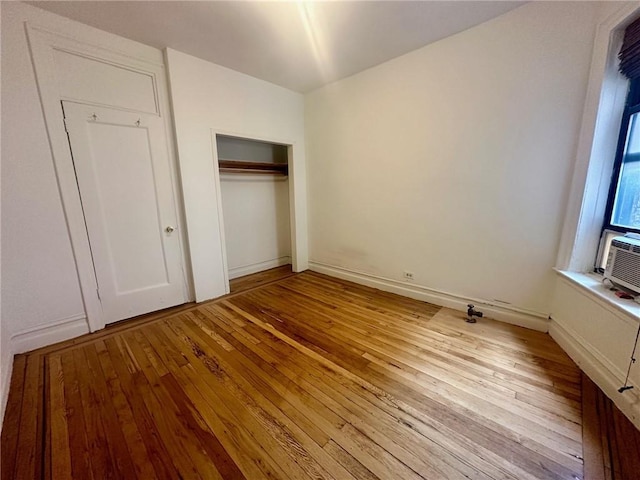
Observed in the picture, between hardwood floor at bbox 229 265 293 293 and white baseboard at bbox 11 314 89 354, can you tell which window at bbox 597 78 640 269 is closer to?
hardwood floor at bbox 229 265 293 293

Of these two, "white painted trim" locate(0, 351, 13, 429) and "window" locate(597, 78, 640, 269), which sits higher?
"window" locate(597, 78, 640, 269)

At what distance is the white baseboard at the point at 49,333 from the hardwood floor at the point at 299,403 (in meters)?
0.11

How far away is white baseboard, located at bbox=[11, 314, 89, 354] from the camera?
84.4 inches

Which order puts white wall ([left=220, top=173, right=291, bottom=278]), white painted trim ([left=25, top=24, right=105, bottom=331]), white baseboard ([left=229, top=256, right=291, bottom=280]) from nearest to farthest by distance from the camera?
white painted trim ([left=25, top=24, right=105, bottom=331])
white wall ([left=220, top=173, right=291, bottom=278])
white baseboard ([left=229, top=256, right=291, bottom=280])

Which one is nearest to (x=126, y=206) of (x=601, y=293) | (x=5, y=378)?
(x=5, y=378)

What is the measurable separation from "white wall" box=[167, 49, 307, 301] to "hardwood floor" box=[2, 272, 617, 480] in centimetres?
94

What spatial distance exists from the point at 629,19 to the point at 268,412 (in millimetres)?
3543

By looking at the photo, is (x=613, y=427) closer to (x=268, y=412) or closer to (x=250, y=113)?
(x=268, y=412)

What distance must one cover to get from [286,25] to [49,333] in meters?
3.66

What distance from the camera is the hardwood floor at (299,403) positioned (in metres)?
1.25

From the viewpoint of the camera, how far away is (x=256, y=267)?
4.35 meters

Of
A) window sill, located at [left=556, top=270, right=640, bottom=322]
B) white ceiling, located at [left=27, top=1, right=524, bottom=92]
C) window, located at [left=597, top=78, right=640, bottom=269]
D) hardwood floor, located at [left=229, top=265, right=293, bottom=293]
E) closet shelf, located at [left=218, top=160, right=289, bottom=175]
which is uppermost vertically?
white ceiling, located at [left=27, top=1, right=524, bottom=92]

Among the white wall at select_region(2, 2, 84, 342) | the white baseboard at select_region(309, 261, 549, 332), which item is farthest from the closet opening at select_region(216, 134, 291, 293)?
the white wall at select_region(2, 2, 84, 342)

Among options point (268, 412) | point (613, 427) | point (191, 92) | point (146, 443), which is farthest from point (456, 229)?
point (191, 92)
